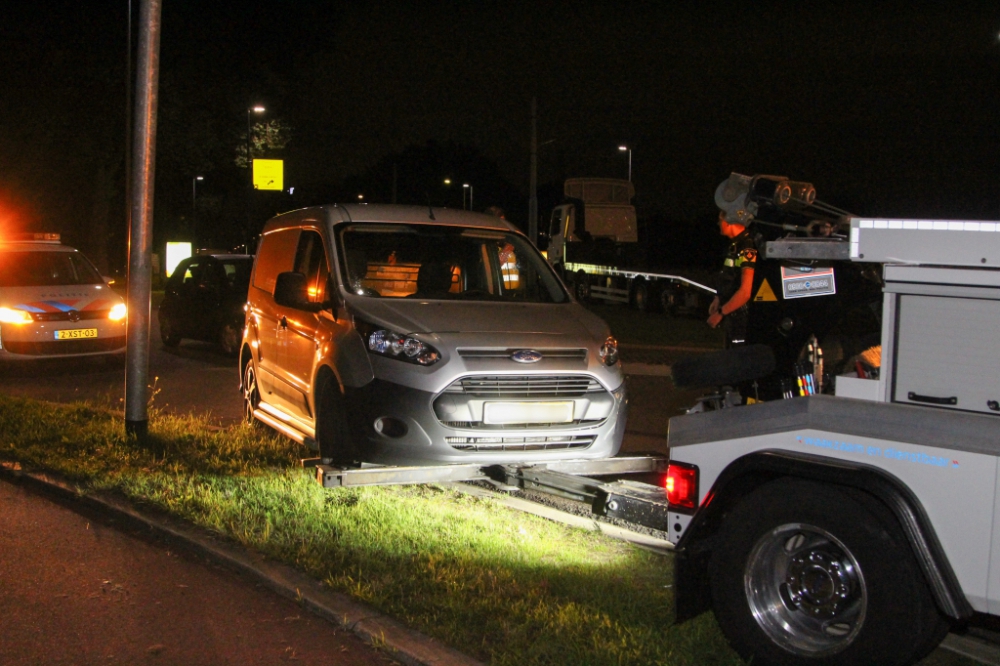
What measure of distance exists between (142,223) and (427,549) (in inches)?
175

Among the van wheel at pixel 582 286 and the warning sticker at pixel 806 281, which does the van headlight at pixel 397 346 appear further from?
the van wheel at pixel 582 286

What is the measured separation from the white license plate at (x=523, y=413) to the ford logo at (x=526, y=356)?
27cm

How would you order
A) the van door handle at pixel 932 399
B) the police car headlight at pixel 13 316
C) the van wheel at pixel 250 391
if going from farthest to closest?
the police car headlight at pixel 13 316 < the van wheel at pixel 250 391 < the van door handle at pixel 932 399

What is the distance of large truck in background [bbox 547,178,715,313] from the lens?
2906 centimetres

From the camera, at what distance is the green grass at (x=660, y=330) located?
19906 millimetres

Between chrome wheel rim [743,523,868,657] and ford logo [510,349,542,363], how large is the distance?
2687 millimetres

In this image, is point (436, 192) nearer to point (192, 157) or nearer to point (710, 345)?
point (192, 157)

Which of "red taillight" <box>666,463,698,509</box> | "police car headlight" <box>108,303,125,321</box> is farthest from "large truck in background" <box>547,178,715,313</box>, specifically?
"red taillight" <box>666,463,698,509</box>

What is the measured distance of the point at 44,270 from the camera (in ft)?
48.4

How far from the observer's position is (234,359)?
1631 centimetres

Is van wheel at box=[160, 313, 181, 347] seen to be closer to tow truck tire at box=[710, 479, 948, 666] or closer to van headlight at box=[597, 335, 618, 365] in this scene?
van headlight at box=[597, 335, 618, 365]

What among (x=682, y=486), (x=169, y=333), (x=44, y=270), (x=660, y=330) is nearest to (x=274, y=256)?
(x=682, y=486)

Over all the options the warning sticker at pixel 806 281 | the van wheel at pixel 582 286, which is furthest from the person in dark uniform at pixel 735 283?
the van wheel at pixel 582 286

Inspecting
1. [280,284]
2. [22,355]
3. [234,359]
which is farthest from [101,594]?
[234,359]
